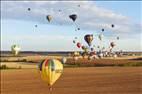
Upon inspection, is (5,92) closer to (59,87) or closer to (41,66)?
(59,87)

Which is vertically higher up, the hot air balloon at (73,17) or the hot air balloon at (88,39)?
the hot air balloon at (73,17)

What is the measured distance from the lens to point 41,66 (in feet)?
70.6

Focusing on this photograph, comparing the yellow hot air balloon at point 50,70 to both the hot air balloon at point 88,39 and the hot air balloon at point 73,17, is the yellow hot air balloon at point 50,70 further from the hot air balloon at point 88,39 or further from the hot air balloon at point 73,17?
the hot air balloon at point 88,39

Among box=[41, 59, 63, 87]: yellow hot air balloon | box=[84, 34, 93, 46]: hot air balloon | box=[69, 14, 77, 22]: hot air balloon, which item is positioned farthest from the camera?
box=[84, 34, 93, 46]: hot air balloon

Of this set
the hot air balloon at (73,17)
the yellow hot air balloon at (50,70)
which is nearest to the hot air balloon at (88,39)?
the hot air balloon at (73,17)

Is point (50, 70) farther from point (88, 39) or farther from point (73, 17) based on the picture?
point (88, 39)

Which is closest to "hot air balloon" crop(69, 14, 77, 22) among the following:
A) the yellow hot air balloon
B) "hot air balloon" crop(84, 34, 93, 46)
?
"hot air balloon" crop(84, 34, 93, 46)

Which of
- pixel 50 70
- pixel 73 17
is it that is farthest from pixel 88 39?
pixel 50 70

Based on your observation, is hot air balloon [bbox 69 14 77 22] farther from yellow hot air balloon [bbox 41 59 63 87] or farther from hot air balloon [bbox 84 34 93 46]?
yellow hot air balloon [bbox 41 59 63 87]

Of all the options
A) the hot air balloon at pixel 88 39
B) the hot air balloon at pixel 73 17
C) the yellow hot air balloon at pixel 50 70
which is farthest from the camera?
the hot air balloon at pixel 88 39

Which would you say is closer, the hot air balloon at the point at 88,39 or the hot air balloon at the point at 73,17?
the hot air balloon at the point at 73,17

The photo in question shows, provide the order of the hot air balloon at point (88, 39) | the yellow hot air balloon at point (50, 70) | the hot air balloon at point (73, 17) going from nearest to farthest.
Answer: the yellow hot air balloon at point (50, 70) → the hot air balloon at point (73, 17) → the hot air balloon at point (88, 39)

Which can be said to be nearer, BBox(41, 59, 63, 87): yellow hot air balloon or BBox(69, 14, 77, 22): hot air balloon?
BBox(41, 59, 63, 87): yellow hot air balloon

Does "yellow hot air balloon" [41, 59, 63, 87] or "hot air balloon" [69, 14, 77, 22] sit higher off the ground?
"hot air balloon" [69, 14, 77, 22]
